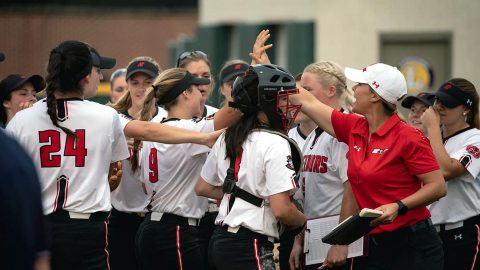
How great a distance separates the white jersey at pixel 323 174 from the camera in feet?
22.1

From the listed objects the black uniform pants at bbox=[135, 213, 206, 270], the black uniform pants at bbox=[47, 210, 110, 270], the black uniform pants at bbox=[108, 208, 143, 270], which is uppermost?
the black uniform pants at bbox=[47, 210, 110, 270]

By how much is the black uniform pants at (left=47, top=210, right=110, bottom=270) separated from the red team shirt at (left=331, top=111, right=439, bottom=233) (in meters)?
1.65

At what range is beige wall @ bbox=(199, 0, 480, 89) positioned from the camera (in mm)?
18266

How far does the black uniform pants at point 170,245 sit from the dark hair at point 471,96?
248 cm

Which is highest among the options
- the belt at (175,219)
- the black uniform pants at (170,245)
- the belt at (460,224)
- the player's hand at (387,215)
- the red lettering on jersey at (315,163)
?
the red lettering on jersey at (315,163)

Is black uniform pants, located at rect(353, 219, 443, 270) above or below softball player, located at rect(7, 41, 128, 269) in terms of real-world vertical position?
below

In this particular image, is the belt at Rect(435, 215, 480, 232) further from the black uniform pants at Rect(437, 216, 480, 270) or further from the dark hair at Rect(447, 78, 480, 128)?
the dark hair at Rect(447, 78, 480, 128)

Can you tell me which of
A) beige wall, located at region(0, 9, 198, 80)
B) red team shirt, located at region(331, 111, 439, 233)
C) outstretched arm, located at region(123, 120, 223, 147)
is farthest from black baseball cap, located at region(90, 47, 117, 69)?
beige wall, located at region(0, 9, 198, 80)

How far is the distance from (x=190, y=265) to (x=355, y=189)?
50.8 inches

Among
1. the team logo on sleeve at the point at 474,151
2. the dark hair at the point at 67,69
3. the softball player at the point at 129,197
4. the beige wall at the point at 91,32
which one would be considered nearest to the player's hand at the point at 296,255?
the softball player at the point at 129,197

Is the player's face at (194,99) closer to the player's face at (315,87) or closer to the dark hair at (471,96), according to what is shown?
the player's face at (315,87)

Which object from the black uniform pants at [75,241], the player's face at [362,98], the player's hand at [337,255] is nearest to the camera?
the black uniform pants at [75,241]

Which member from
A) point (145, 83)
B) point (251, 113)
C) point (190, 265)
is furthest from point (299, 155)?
point (145, 83)

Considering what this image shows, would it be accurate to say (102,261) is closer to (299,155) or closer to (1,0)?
(299,155)
